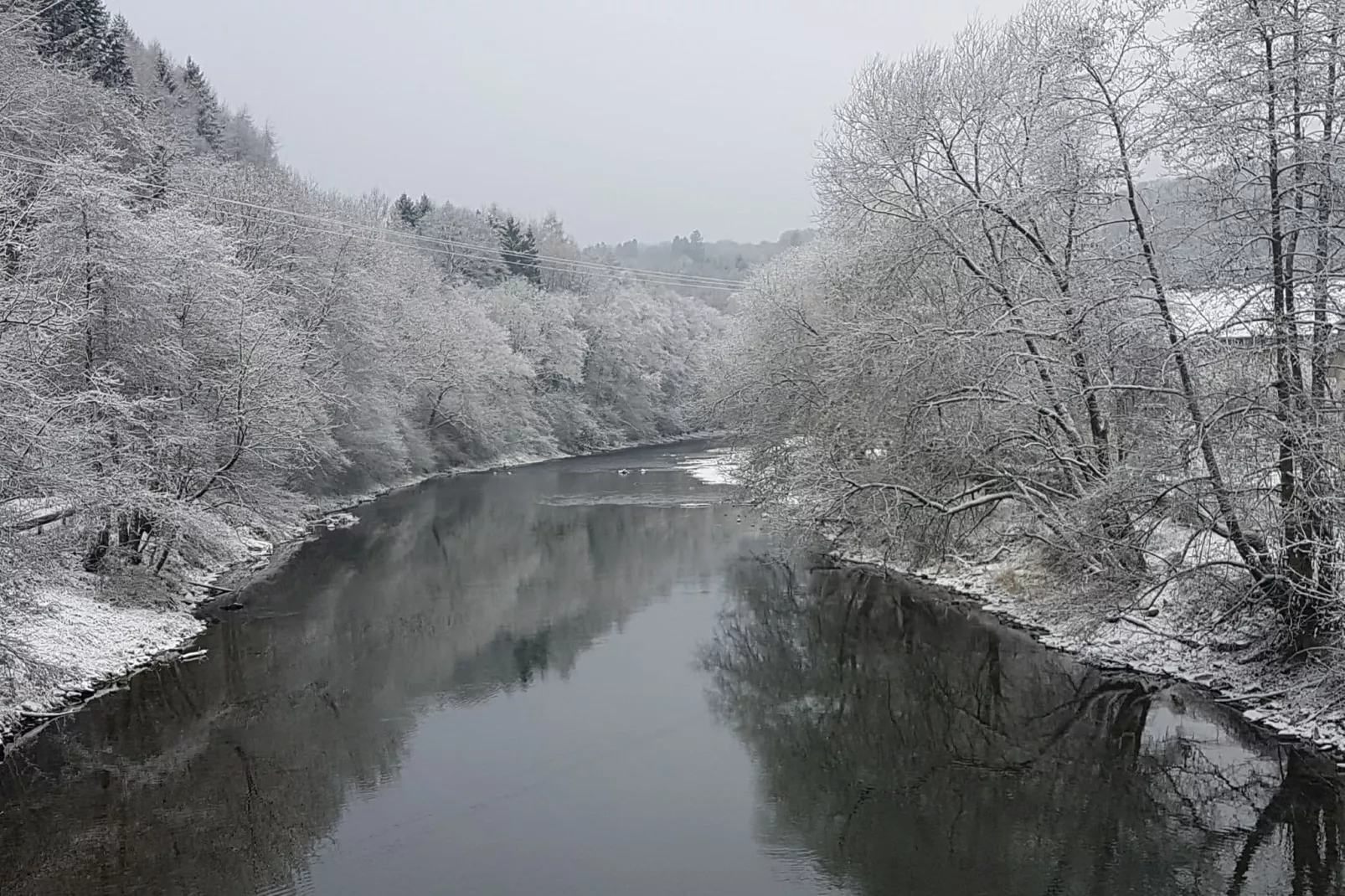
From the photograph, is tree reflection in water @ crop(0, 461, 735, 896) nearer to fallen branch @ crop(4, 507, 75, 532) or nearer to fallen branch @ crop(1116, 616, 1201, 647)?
fallen branch @ crop(4, 507, 75, 532)

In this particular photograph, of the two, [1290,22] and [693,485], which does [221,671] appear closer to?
[1290,22]

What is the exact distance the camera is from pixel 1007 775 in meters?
11.5

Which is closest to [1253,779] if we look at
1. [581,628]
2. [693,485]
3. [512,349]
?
[581,628]

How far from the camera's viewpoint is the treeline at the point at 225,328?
53.6ft

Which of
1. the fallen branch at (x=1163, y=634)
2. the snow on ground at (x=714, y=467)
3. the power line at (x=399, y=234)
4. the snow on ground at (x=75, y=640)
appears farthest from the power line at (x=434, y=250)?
the fallen branch at (x=1163, y=634)

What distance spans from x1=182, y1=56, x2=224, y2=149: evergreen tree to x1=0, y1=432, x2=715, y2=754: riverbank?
29385mm

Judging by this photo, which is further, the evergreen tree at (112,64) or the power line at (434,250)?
the evergreen tree at (112,64)

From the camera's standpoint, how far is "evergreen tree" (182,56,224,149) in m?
47.2

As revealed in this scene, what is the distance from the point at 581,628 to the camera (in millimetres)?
18203

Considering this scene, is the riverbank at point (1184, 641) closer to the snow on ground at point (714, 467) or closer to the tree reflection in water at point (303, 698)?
the tree reflection in water at point (303, 698)

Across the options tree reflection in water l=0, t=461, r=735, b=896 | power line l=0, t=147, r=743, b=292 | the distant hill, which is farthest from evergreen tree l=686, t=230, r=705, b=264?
tree reflection in water l=0, t=461, r=735, b=896

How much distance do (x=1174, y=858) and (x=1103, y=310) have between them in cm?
671

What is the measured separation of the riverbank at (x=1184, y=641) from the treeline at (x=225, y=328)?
14293 mm

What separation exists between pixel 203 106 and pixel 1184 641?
4834 cm
